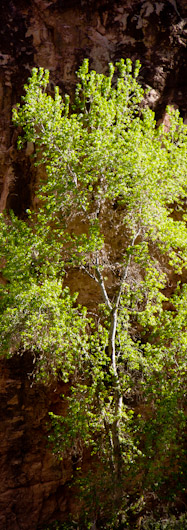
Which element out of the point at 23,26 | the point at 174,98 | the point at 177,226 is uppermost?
the point at 23,26

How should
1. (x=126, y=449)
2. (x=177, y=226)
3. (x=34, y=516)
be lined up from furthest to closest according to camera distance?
1. (x=34, y=516)
2. (x=177, y=226)
3. (x=126, y=449)

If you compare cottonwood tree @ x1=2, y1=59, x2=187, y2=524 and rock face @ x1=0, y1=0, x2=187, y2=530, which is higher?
rock face @ x1=0, y1=0, x2=187, y2=530

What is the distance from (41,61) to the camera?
13930 mm

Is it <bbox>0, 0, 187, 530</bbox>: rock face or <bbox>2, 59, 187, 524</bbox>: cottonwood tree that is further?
<bbox>0, 0, 187, 530</bbox>: rock face

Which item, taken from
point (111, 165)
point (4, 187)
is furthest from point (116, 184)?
point (4, 187)

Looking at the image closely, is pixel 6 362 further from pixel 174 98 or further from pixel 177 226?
pixel 174 98

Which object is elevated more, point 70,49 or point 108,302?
point 70,49

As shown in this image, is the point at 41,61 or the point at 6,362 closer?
the point at 6,362

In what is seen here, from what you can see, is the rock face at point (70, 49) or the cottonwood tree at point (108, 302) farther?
the rock face at point (70, 49)

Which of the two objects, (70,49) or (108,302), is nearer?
(108,302)

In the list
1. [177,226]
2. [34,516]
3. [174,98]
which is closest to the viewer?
[177,226]

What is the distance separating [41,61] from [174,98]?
4.18 meters

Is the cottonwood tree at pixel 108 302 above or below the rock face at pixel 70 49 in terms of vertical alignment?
below

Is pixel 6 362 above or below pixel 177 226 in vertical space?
below
